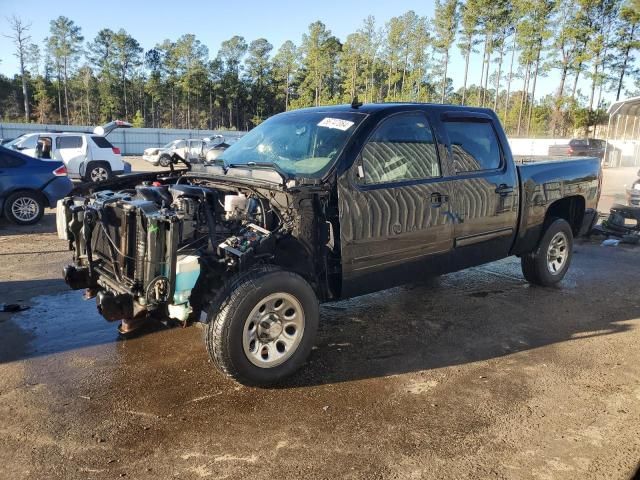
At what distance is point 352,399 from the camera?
342 centimetres

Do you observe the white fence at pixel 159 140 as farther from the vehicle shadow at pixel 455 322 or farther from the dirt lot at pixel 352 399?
the dirt lot at pixel 352 399

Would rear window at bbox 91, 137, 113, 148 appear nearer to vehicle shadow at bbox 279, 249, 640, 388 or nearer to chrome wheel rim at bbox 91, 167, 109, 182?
chrome wheel rim at bbox 91, 167, 109, 182

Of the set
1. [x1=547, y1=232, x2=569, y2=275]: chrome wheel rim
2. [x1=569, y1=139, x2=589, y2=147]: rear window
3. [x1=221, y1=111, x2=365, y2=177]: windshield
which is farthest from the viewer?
[x1=569, y1=139, x2=589, y2=147]: rear window

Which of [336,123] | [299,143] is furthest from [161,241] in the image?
[336,123]

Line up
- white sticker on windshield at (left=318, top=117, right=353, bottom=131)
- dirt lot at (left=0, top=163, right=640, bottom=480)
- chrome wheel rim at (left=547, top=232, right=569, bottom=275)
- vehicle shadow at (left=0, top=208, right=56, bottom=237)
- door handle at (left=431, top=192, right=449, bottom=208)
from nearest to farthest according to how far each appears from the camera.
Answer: dirt lot at (left=0, top=163, right=640, bottom=480), white sticker on windshield at (left=318, top=117, right=353, bottom=131), door handle at (left=431, top=192, right=449, bottom=208), chrome wheel rim at (left=547, top=232, right=569, bottom=275), vehicle shadow at (left=0, top=208, right=56, bottom=237)

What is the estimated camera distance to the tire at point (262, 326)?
10.7ft

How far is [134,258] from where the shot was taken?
11.0ft

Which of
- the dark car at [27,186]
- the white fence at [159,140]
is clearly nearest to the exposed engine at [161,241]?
the dark car at [27,186]

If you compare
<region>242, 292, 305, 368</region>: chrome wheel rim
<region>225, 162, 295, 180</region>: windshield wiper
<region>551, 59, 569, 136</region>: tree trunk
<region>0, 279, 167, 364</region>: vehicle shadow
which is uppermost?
<region>551, 59, 569, 136</region>: tree trunk

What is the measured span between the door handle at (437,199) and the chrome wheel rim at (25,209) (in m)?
8.22

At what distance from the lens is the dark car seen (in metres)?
9.30

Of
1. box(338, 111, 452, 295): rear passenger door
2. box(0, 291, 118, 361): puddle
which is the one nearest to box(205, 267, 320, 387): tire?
box(338, 111, 452, 295): rear passenger door

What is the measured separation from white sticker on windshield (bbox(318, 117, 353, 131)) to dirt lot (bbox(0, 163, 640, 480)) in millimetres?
1776

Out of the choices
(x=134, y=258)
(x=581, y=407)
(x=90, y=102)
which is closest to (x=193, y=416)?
(x=134, y=258)
